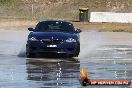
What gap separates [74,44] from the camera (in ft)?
78.5

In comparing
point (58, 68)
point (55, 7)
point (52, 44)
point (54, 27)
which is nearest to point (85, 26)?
point (55, 7)

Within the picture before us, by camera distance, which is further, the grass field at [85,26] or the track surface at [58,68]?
the grass field at [85,26]

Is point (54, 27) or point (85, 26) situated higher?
point (54, 27)

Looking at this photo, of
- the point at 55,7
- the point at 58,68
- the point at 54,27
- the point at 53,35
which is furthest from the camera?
the point at 55,7

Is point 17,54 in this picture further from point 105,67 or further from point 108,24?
point 108,24

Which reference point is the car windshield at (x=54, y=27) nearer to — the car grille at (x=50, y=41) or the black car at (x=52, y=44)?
the black car at (x=52, y=44)

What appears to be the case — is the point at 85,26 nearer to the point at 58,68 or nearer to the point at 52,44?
the point at 52,44

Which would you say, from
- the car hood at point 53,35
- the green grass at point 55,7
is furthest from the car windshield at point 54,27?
the green grass at point 55,7

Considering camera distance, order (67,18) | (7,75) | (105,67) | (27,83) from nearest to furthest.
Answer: (27,83), (7,75), (105,67), (67,18)

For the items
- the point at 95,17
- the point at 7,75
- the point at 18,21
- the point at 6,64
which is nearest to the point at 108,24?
the point at 95,17

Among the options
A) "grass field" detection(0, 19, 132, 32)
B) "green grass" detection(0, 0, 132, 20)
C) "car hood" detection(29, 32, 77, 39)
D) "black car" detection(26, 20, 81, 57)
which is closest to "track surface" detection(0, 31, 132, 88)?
"black car" detection(26, 20, 81, 57)

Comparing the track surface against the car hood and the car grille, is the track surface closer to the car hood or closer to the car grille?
the car grille

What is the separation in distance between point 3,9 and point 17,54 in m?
46.4

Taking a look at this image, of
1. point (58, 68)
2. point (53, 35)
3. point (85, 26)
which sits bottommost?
point (85, 26)
